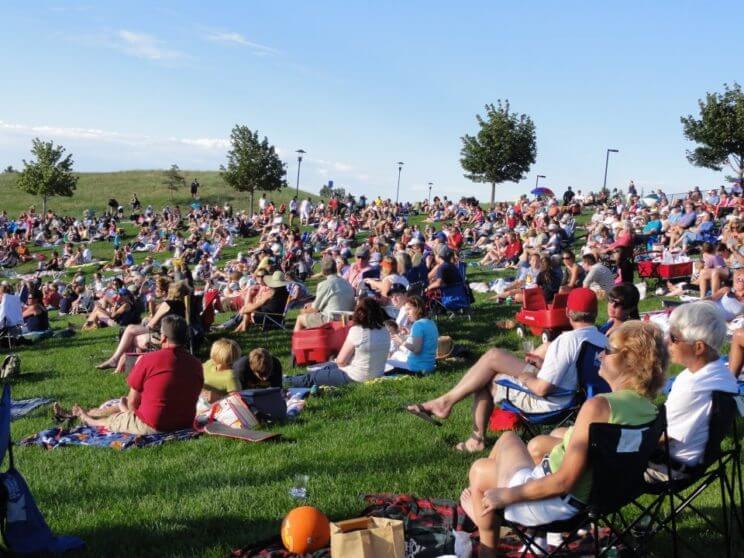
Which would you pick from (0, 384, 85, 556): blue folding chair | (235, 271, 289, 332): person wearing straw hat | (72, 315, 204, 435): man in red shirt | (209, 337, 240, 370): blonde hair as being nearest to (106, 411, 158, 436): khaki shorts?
(72, 315, 204, 435): man in red shirt

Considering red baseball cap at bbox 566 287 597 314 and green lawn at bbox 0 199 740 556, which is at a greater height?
red baseball cap at bbox 566 287 597 314

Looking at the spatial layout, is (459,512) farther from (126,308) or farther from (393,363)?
(126,308)

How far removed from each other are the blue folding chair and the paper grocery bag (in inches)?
71.5

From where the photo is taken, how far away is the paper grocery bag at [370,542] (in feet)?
12.8

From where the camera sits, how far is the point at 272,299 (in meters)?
14.1

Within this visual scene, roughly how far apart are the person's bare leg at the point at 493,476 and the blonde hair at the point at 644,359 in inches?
29.5

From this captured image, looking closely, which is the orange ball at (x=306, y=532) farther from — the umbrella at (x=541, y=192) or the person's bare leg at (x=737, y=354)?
the umbrella at (x=541, y=192)

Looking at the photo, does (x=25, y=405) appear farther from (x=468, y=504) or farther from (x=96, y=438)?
(x=468, y=504)

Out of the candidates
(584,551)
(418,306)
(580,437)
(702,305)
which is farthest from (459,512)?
(418,306)

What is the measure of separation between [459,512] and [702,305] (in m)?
1.93

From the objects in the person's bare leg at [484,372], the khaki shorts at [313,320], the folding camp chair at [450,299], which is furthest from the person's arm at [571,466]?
the folding camp chair at [450,299]

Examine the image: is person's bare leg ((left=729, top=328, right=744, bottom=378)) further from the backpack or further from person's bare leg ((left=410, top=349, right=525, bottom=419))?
the backpack

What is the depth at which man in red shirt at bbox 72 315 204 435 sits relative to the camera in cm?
713

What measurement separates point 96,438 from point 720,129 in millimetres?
38746
